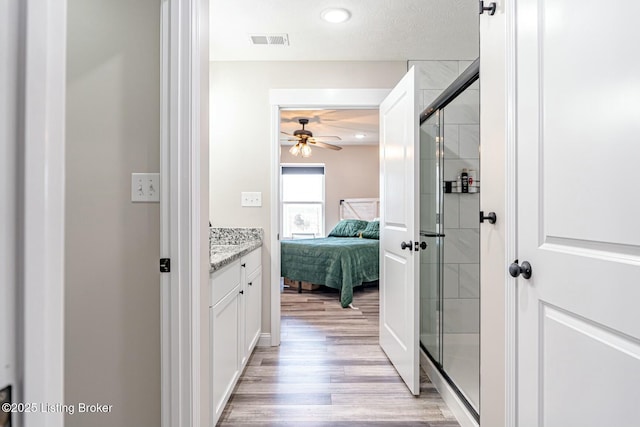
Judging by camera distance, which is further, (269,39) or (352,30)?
(269,39)

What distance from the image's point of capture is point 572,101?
91cm

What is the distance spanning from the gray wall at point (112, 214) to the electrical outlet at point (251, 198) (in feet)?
5.08

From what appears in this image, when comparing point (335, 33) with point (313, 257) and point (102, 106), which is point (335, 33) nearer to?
point (102, 106)

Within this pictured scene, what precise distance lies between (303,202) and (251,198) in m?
3.96

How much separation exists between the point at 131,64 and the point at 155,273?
0.84 metres

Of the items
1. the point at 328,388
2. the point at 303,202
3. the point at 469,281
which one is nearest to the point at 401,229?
the point at 469,281

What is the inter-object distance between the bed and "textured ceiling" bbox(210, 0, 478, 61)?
2.43m

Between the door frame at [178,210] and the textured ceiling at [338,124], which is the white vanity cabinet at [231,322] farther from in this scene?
the textured ceiling at [338,124]

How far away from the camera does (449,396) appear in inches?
74.6

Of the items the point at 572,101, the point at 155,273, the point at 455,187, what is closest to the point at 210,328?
the point at 155,273

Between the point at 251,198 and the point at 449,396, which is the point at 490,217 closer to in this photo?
the point at 449,396

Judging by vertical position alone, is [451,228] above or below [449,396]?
above

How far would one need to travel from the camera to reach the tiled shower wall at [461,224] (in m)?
2.45

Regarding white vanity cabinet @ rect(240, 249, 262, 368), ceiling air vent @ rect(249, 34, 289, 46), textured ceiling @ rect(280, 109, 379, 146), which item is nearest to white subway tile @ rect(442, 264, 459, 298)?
white vanity cabinet @ rect(240, 249, 262, 368)
